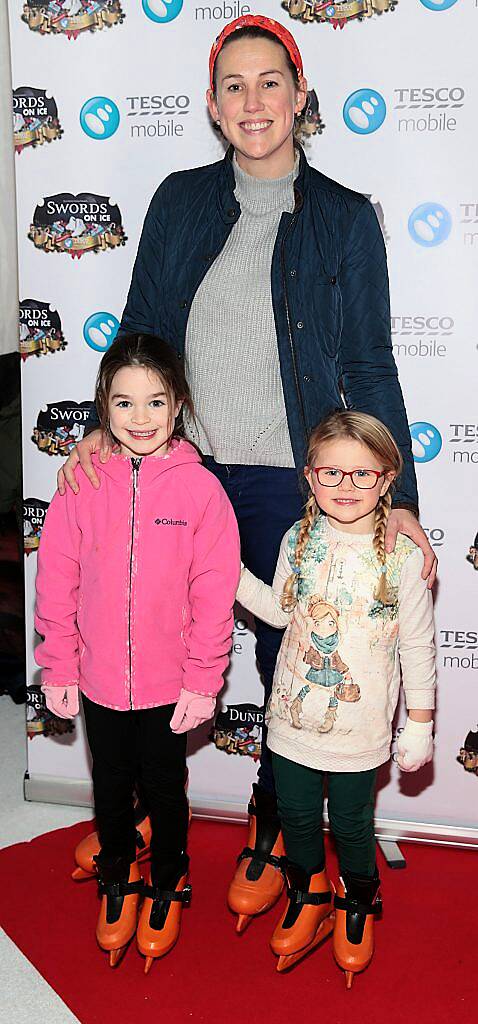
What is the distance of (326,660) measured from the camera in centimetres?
218

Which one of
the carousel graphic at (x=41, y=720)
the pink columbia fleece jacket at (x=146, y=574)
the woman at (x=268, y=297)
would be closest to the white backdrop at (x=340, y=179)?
the woman at (x=268, y=297)

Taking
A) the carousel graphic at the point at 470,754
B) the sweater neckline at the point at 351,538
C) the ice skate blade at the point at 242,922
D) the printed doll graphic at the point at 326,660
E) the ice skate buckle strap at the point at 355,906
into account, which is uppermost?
the sweater neckline at the point at 351,538

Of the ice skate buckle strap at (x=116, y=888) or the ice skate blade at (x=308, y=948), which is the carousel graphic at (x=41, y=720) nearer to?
the ice skate buckle strap at (x=116, y=888)

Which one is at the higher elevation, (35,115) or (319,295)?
(35,115)

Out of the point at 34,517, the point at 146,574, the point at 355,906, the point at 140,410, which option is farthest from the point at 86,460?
the point at 355,906

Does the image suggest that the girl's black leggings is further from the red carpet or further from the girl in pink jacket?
the red carpet

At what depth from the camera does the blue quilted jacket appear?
2217 mm

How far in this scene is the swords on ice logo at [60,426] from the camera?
113 inches

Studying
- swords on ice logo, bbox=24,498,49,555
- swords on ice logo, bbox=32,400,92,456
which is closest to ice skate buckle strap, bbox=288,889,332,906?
A: swords on ice logo, bbox=24,498,49,555

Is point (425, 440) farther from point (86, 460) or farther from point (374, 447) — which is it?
point (86, 460)

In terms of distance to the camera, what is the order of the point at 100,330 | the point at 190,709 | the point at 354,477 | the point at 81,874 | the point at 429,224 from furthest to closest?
1. the point at 100,330
2. the point at 81,874
3. the point at 429,224
4. the point at 190,709
5. the point at 354,477

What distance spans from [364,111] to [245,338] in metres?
0.74

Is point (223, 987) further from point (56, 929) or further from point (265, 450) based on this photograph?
point (265, 450)

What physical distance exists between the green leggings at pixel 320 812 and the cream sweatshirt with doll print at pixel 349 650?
0.06 m
